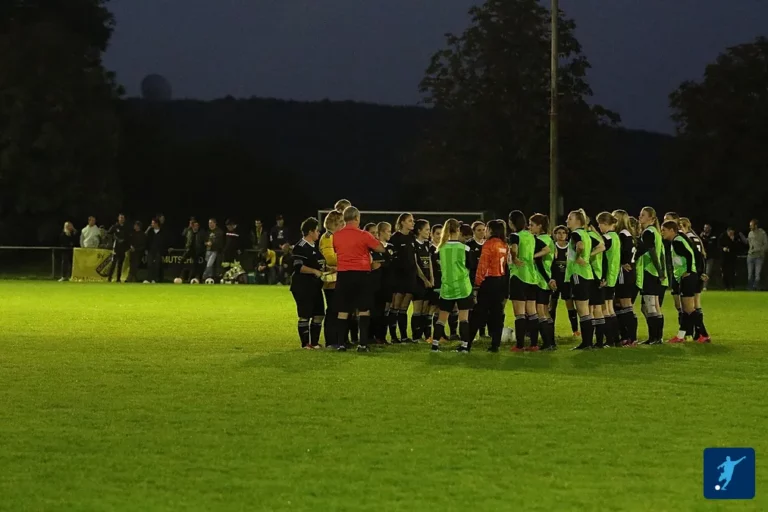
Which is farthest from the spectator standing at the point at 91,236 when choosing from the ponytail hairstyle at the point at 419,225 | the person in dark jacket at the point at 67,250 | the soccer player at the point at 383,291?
the soccer player at the point at 383,291

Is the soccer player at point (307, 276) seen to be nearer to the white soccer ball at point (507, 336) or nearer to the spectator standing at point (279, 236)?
the white soccer ball at point (507, 336)

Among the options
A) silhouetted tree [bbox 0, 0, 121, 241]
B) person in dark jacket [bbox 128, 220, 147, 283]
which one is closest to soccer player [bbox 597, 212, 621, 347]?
person in dark jacket [bbox 128, 220, 147, 283]

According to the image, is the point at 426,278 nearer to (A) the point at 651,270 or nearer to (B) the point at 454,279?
(B) the point at 454,279

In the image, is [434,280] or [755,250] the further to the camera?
[755,250]

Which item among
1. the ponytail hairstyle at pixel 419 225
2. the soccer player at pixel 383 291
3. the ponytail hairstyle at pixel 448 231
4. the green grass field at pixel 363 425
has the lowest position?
the green grass field at pixel 363 425

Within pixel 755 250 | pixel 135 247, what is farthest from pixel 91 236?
pixel 755 250

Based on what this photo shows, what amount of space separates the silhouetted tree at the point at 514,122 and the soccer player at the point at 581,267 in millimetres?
35352

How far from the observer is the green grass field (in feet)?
23.6

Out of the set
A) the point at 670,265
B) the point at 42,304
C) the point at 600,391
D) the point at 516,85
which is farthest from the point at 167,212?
the point at 600,391

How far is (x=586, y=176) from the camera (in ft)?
169

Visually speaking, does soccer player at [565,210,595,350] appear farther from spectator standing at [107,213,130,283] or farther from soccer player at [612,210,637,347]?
spectator standing at [107,213,130,283]

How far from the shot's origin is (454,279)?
1516 centimetres

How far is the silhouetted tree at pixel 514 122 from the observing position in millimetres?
51656

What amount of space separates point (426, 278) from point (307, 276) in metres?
2.15
